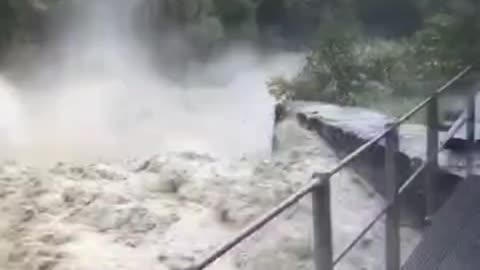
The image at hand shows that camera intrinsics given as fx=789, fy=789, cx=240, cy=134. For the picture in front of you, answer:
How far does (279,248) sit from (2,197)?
344cm

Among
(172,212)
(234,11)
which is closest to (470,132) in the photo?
(172,212)

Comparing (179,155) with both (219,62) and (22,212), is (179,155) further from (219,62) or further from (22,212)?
(219,62)

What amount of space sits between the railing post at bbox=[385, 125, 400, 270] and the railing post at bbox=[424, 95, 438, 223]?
0.87 meters

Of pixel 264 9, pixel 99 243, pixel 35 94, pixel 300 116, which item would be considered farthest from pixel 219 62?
pixel 99 243

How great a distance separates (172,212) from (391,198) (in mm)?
3090

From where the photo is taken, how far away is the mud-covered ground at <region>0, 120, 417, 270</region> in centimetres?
534

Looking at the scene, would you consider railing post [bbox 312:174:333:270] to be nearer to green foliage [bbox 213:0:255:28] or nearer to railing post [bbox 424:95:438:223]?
railing post [bbox 424:95:438:223]

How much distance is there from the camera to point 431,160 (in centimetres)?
513

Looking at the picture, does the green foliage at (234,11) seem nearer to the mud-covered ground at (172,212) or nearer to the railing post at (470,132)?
the mud-covered ground at (172,212)

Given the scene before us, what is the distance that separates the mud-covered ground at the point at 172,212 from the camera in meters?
5.34

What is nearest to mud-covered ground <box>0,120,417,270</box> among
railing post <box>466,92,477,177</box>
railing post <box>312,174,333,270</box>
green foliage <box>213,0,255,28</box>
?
railing post <box>466,92,477,177</box>

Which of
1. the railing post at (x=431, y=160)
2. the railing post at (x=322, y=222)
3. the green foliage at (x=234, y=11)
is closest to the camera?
the railing post at (x=322, y=222)

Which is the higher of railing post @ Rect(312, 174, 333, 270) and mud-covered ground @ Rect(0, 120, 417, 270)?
railing post @ Rect(312, 174, 333, 270)

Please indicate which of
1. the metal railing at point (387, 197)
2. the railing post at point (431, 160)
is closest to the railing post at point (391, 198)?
the metal railing at point (387, 197)
